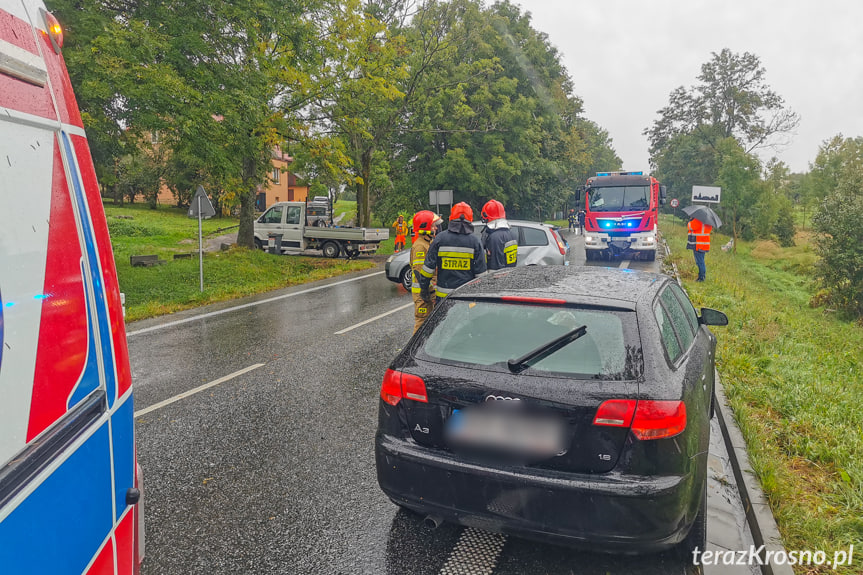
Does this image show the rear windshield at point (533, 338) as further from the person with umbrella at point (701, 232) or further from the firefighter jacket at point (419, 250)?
the person with umbrella at point (701, 232)

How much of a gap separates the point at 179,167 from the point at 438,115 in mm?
24965

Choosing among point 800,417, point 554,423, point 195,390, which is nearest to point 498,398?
point 554,423

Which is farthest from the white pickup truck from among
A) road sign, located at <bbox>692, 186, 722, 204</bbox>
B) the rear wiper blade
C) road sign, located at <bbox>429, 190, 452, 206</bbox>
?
the rear wiper blade

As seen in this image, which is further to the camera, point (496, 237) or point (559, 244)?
point (559, 244)

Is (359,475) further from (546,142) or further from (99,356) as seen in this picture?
(546,142)

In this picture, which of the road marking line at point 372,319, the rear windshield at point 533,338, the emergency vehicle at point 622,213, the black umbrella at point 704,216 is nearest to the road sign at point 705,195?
the emergency vehicle at point 622,213

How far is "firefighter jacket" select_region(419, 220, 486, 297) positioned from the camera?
6270mm

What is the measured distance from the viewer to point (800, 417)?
5.16 m

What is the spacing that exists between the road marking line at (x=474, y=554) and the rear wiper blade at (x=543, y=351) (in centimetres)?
110

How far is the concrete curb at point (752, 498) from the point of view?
10.4 feet

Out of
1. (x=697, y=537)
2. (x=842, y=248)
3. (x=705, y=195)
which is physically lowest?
(x=697, y=537)

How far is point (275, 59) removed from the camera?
17078mm

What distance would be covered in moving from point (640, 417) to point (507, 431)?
0.65m

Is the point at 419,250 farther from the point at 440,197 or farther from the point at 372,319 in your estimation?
the point at 440,197
